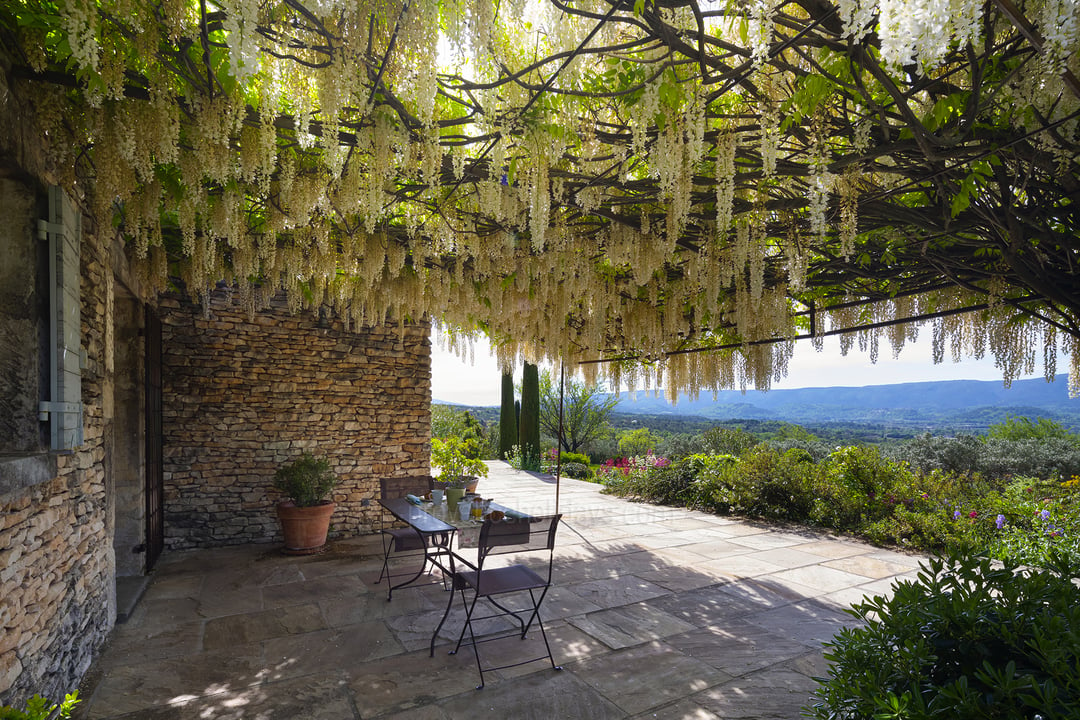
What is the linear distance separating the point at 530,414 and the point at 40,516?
438 inches

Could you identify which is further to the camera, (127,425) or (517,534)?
(127,425)

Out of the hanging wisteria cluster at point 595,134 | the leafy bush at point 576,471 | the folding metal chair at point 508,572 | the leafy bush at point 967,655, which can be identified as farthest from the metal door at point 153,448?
the leafy bush at point 576,471

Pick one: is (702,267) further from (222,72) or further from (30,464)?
(30,464)

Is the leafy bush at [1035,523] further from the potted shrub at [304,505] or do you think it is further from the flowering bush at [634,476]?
the potted shrub at [304,505]

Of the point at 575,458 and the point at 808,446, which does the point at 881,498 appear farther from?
the point at 575,458

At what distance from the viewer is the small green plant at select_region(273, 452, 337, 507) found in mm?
5477

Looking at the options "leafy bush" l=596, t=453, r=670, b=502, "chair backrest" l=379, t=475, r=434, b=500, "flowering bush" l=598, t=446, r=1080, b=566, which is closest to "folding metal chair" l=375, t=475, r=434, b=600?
"chair backrest" l=379, t=475, r=434, b=500

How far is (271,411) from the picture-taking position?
5.78 meters

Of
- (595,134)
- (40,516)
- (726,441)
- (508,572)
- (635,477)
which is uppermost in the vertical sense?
(595,134)

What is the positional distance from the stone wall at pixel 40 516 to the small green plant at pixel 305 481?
2.29 meters

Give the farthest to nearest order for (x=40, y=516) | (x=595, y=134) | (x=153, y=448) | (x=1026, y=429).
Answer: (x=1026, y=429) → (x=153, y=448) → (x=595, y=134) → (x=40, y=516)

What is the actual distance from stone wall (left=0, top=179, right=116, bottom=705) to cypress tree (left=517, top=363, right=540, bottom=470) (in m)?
10.1


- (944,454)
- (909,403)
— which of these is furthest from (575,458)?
(909,403)

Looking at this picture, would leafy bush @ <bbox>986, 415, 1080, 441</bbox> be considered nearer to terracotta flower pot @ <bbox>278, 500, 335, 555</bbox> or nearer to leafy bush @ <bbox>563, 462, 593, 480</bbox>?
leafy bush @ <bbox>563, 462, 593, 480</bbox>
